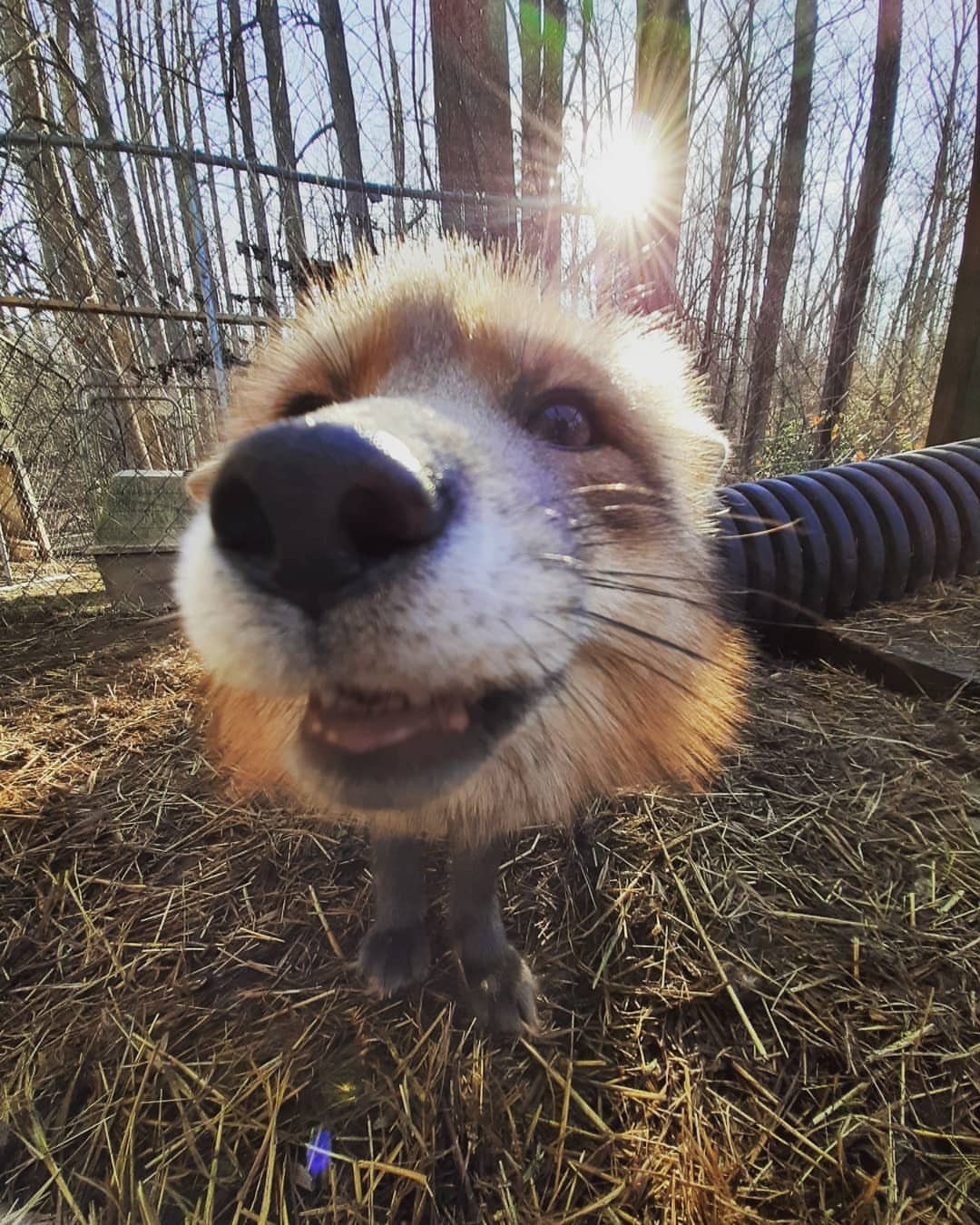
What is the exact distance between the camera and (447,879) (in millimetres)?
2027

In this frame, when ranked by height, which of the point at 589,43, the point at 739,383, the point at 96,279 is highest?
the point at 589,43

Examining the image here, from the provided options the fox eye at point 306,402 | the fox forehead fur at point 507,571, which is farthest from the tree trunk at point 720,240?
the fox eye at point 306,402

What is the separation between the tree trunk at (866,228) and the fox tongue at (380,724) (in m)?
9.06

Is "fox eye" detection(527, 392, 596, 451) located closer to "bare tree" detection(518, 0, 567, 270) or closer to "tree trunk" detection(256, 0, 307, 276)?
"tree trunk" detection(256, 0, 307, 276)

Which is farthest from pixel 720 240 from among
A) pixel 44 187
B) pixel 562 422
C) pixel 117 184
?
pixel 562 422

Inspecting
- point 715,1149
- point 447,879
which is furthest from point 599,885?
point 715,1149

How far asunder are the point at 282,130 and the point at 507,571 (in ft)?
21.2

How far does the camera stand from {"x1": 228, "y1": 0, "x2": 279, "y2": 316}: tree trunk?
4799mm

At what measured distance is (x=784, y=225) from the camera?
941 cm

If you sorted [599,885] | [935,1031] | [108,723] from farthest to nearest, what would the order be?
[108,723] → [599,885] → [935,1031]

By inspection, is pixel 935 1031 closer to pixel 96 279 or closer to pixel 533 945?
pixel 533 945

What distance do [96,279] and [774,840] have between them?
217 inches

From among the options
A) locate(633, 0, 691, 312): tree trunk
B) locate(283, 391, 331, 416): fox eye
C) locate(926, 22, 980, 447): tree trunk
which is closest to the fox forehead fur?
locate(283, 391, 331, 416): fox eye

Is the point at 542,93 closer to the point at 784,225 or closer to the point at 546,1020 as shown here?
the point at 784,225
